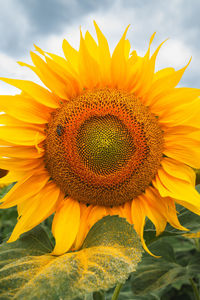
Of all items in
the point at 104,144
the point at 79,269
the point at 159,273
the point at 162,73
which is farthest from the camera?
the point at 159,273

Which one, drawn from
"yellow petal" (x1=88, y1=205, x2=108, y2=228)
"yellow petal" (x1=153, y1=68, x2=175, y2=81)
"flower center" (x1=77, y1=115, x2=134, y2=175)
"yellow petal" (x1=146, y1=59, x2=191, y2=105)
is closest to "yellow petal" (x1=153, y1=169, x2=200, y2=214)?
"flower center" (x1=77, y1=115, x2=134, y2=175)

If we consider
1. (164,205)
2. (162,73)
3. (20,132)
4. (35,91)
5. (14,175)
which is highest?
(162,73)

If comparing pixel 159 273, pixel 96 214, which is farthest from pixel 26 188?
pixel 159 273

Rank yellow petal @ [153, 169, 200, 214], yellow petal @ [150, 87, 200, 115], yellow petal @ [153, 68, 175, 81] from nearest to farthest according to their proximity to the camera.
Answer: yellow petal @ [153, 169, 200, 214]
yellow petal @ [150, 87, 200, 115]
yellow petal @ [153, 68, 175, 81]

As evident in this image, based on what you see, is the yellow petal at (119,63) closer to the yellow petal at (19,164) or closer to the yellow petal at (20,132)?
the yellow petal at (20,132)

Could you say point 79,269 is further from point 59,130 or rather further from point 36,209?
point 59,130

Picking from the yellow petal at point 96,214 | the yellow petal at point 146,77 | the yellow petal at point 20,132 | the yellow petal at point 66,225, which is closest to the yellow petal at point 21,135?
the yellow petal at point 20,132

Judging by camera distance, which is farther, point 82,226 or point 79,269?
point 82,226

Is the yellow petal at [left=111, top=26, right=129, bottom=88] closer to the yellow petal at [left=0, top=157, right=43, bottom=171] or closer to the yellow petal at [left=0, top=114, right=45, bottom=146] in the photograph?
the yellow petal at [left=0, top=114, right=45, bottom=146]

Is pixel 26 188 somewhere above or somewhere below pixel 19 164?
below
